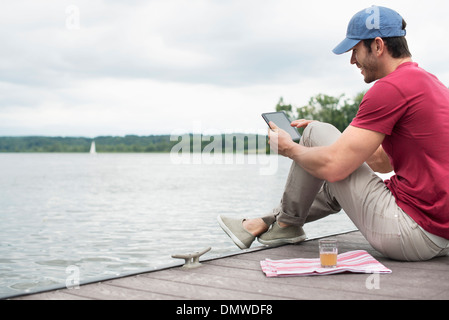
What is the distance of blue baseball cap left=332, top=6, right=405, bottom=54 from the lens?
9.49 ft

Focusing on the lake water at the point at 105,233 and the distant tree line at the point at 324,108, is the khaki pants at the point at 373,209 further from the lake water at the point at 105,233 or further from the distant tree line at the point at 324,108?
the distant tree line at the point at 324,108

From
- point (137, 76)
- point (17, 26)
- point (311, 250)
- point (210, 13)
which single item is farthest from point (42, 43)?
point (311, 250)

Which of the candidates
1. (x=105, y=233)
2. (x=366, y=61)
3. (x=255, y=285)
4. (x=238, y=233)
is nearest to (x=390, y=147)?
(x=366, y=61)

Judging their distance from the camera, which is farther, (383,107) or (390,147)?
(390,147)

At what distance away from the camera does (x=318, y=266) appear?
9.82 ft

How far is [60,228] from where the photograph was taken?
1070 centimetres

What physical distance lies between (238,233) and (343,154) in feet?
4.12

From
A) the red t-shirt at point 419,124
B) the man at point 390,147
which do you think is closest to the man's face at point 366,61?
the man at point 390,147

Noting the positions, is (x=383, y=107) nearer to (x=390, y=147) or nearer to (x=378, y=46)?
(x=390, y=147)

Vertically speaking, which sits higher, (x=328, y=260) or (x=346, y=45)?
(x=346, y=45)

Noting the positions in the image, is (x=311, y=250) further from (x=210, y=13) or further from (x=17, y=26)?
(x=17, y=26)

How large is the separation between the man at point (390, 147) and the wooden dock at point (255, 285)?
0.86 feet

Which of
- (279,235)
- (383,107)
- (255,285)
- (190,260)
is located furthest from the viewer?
(279,235)
